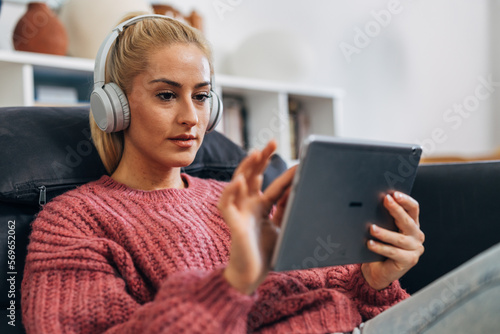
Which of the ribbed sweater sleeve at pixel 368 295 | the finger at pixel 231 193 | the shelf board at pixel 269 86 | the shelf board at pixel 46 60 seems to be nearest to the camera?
the finger at pixel 231 193

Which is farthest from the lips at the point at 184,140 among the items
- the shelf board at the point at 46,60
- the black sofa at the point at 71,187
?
the shelf board at the point at 46,60

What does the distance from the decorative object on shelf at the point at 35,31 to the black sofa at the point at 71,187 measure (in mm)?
660

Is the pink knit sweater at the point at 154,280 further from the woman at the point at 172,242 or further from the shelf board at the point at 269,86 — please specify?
the shelf board at the point at 269,86

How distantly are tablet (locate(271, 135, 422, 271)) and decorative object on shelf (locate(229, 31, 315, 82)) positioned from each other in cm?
168

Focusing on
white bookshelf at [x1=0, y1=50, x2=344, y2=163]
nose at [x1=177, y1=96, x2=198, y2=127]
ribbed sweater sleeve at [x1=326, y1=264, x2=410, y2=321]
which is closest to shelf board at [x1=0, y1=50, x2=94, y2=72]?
white bookshelf at [x1=0, y1=50, x2=344, y2=163]

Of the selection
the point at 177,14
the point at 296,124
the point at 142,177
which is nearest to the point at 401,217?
the point at 142,177

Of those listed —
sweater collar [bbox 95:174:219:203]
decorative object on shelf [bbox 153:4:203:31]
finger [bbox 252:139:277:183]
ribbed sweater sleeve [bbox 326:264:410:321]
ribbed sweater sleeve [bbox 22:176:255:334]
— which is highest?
decorative object on shelf [bbox 153:4:203:31]

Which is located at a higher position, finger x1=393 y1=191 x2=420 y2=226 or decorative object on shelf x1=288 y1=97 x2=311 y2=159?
decorative object on shelf x1=288 y1=97 x2=311 y2=159

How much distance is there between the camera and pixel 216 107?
114 centimetres

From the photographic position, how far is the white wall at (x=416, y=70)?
2.96m

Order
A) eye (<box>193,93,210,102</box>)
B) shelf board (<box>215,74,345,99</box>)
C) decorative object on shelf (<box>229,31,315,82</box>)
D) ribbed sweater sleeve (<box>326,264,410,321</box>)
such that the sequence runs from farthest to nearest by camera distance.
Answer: decorative object on shelf (<box>229,31,315,82</box>)
shelf board (<box>215,74,345,99</box>)
eye (<box>193,93,210,102</box>)
ribbed sweater sleeve (<box>326,264,410,321</box>)

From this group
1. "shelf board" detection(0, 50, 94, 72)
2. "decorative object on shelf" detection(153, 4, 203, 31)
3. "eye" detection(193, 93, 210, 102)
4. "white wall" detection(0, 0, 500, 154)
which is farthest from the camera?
"white wall" detection(0, 0, 500, 154)

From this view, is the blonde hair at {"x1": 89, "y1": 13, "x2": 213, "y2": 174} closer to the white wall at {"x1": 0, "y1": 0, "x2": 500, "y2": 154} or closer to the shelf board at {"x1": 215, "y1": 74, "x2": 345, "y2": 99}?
the shelf board at {"x1": 215, "y1": 74, "x2": 345, "y2": 99}

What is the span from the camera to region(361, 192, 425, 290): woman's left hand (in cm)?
79
